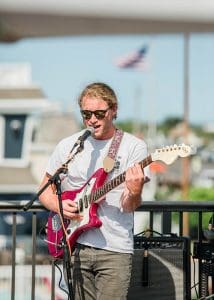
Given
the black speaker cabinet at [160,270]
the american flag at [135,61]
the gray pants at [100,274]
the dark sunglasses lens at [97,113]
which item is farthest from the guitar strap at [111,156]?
the american flag at [135,61]

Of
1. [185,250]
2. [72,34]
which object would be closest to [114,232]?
[185,250]

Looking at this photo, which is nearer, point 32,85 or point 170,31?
point 170,31

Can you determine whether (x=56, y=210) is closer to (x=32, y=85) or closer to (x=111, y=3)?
(x=111, y=3)

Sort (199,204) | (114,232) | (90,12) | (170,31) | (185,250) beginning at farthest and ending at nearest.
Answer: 1. (170,31)
2. (90,12)
3. (199,204)
4. (185,250)
5. (114,232)

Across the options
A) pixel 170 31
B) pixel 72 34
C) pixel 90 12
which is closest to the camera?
pixel 90 12

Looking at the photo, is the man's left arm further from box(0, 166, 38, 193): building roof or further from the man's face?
box(0, 166, 38, 193): building roof

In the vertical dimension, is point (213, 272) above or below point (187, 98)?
below

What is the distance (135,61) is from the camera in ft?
122

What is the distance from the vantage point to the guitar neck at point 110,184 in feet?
10.8

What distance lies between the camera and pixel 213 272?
4.31 meters

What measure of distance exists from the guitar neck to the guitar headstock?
1.6 inches

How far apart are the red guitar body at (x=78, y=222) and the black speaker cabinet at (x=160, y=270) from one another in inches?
23.8

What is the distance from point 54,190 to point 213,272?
4.15 feet

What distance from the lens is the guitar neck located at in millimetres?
3297
